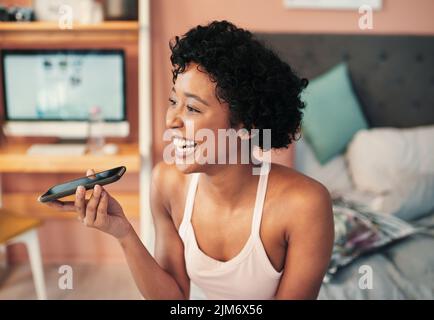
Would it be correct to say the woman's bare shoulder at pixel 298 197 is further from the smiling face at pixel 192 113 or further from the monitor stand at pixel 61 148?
the monitor stand at pixel 61 148

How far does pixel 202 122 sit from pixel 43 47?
1.89m

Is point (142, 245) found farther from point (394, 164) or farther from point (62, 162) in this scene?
point (394, 164)

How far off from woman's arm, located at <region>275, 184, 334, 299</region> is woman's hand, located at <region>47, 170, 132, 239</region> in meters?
0.32

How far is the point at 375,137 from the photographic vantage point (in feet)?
7.65

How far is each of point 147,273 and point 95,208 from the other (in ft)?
0.63

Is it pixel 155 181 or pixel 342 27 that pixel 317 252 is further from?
pixel 342 27

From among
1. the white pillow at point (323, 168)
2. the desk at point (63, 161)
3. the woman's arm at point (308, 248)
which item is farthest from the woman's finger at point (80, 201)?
the white pillow at point (323, 168)

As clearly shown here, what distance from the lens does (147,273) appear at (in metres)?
0.94

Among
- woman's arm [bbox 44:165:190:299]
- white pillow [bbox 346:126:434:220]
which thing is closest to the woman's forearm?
woman's arm [bbox 44:165:190:299]

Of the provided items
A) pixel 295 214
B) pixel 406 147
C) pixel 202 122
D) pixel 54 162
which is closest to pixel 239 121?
pixel 202 122

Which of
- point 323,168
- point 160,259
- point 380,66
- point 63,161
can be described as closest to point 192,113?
point 160,259

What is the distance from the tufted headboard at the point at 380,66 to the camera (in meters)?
2.52

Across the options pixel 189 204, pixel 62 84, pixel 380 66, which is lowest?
pixel 189 204

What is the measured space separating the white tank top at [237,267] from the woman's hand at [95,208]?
0.76 feet
